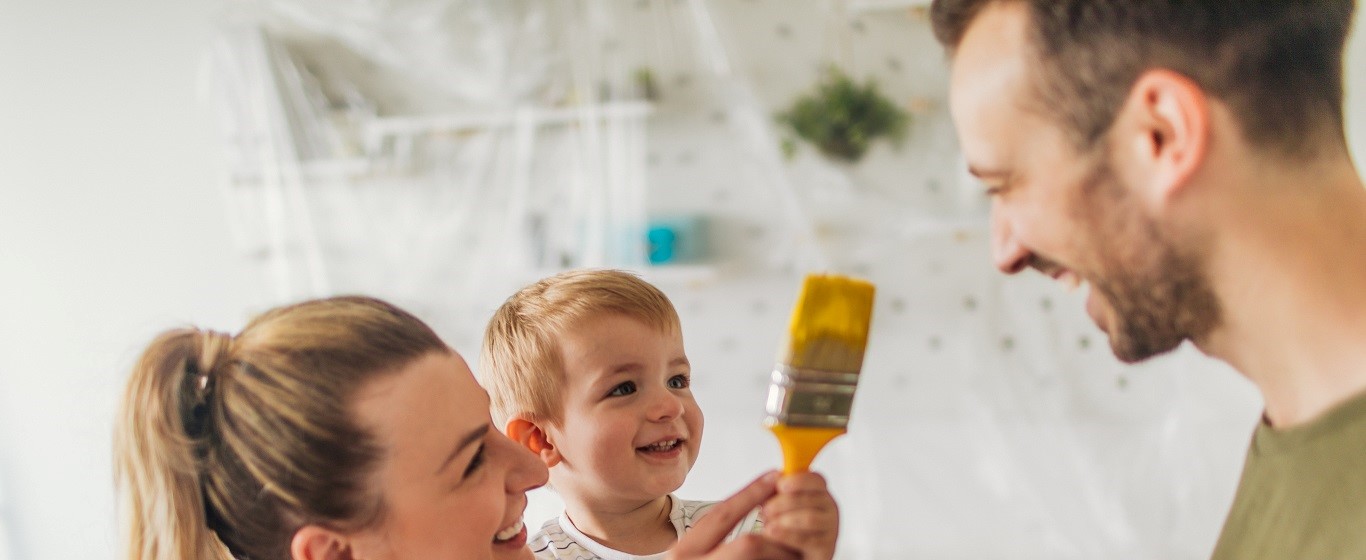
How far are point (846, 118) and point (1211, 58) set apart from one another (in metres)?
2.03

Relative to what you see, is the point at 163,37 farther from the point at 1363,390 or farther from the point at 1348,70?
the point at 1363,390

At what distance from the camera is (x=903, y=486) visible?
8.91 ft

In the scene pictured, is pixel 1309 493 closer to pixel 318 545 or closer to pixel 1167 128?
pixel 1167 128

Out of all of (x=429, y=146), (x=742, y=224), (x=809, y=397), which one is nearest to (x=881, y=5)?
(x=742, y=224)

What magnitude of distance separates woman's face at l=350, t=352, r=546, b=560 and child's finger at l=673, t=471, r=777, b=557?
0.68ft

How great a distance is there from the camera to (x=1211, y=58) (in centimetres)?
60

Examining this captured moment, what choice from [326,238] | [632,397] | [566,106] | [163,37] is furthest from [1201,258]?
[163,37]

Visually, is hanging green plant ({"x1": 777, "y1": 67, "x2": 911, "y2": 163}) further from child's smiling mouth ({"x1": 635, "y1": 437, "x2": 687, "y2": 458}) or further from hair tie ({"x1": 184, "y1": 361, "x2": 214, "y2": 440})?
hair tie ({"x1": 184, "y1": 361, "x2": 214, "y2": 440})

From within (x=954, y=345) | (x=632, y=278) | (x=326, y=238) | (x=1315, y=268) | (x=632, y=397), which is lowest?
(x=954, y=345)

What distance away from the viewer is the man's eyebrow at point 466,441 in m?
0.90

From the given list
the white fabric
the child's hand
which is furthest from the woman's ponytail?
the child's hand

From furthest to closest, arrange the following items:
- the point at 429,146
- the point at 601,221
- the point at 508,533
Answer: the point at 429,146 → the point at 601,221 → the point at 508,533

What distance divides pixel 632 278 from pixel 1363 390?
29.5 inches

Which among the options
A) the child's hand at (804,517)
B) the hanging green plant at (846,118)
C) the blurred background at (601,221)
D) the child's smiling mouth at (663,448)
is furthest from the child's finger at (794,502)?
the hanging green plant at (846,118)
